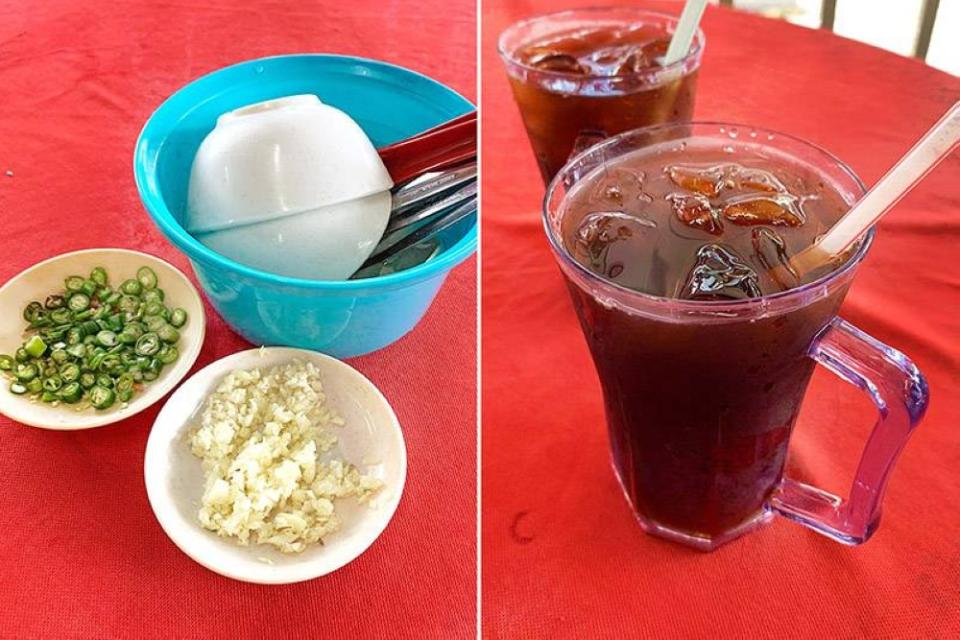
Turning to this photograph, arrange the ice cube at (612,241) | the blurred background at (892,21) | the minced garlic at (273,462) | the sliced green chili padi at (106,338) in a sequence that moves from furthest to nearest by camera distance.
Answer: the blurred background at (892,21) → the sliced green chili padi at (106,338) → the minced garlic at (273,462) → the ice cube at (612,241)

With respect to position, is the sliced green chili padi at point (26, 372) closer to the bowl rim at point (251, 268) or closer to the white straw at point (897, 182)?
the bowl rim at point (251, 268)

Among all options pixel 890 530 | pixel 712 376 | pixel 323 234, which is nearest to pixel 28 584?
pixel 323 234

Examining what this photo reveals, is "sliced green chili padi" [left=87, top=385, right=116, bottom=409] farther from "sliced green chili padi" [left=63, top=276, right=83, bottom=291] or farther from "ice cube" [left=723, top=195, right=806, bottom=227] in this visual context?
"ice cube" [left=723, top=195, right=806, bottom=227]

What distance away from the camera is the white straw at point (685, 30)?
59 centimetres

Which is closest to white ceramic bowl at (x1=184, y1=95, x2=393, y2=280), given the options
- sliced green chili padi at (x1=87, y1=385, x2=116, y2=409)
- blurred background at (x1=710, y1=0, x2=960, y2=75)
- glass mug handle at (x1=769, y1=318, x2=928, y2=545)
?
sliced green chili padi at (x1=87, y1=385, x2=116, y2=409)

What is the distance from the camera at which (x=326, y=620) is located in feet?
1.69

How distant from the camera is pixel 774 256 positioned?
1.35 ft

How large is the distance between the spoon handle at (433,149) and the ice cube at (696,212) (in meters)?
0.24

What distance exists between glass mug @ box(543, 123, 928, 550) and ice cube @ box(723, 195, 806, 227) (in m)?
0.03

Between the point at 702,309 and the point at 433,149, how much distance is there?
1.16 ft

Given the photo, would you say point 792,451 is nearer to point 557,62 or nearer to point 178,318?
point 557,62

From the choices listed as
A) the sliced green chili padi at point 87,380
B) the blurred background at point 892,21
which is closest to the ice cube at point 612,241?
the sliced green chili padi at point 87,380

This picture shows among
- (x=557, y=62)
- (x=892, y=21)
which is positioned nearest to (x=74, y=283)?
(x=557, y=62)

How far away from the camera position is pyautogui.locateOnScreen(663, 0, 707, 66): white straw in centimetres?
59
